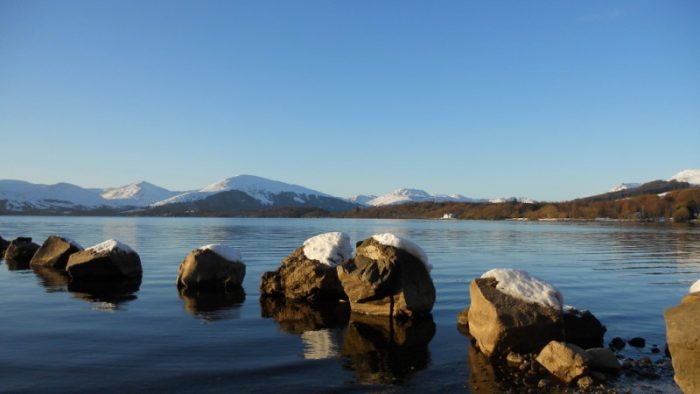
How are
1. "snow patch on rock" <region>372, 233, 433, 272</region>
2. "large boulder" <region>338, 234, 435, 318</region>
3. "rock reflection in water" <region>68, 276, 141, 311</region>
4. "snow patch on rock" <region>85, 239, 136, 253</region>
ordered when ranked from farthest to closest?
1. "snow patch on rock" <region>85, 239, 136, 253</region>
2. "rock reflection in water" <region>68, 276, 141, 311</region>
3. "snow patch on rock" <region>372, 233, 433, 272</region>
4. "large boulder" <region>338, 234, 435, 318</region>

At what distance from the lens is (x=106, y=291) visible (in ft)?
73.9

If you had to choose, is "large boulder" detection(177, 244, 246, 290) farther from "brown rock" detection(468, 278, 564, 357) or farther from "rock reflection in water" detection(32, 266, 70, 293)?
"brown rock" detection(468, 278, 564, 357)

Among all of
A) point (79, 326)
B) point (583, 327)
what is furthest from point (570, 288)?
point (79, 326)

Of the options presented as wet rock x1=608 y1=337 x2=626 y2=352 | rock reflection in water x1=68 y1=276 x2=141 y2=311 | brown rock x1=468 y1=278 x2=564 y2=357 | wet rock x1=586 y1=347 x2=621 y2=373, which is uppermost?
brown rock x1=468 y1=278 x2=564 y2=357

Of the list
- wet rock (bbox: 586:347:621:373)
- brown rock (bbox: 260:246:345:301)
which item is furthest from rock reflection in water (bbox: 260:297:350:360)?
wet rock (bbox: 586:347:621:373)

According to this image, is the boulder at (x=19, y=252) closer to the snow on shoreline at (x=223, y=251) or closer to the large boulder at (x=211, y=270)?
the large boulder at (x=211, y=270)

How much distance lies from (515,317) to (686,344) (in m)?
4.35

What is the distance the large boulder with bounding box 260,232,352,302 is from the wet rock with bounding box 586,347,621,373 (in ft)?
36.2

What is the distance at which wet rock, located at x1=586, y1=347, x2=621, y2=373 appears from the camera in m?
11.4

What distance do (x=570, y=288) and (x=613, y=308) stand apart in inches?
193

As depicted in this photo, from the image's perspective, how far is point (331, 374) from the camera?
442 inches

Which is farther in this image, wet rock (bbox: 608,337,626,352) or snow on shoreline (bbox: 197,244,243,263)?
snow on shoreline (bbox: 197,244,243,263)

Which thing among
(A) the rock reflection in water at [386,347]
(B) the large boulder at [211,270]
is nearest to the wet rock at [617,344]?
(A) the rock reflection in water at [386,347]

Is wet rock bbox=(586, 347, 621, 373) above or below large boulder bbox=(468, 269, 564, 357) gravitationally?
below
